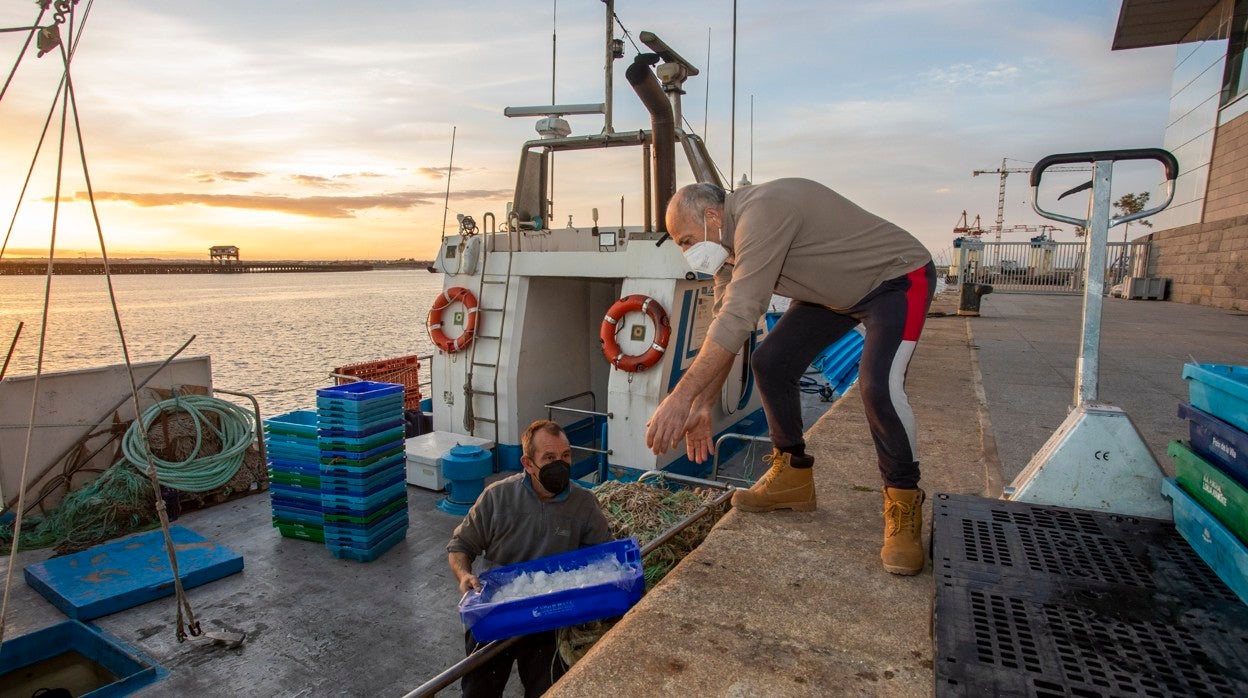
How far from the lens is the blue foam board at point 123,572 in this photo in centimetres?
444

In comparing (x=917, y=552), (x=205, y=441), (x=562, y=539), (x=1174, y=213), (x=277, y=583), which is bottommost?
(x=277, y=583)

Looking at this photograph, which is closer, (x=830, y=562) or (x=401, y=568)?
(x=830, y=562)

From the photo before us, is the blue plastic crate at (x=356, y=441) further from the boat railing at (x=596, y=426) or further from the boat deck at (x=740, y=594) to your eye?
the boat railing at (x=596, y=426)

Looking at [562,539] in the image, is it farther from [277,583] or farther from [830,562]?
[277,583]

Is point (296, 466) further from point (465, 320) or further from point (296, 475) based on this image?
point (465, 320)

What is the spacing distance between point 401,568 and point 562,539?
9.35 ft

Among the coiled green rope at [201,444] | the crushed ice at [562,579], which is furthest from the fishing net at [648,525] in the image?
the coiled green rope at [201,444]

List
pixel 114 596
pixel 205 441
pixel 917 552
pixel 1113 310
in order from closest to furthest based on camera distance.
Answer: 1. pixel 917 552
2. pixel 114 596
3. pixel 205 441
4. pixel 1113 310

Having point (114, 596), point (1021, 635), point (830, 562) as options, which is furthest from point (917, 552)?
point (114, 596)

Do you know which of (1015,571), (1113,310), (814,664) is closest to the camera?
(814,664)

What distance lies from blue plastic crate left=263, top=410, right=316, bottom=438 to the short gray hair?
4345 mm

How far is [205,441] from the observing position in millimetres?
6816

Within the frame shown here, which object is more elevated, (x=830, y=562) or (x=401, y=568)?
(x=830, y=562)

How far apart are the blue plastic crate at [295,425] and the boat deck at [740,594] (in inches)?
37.9
